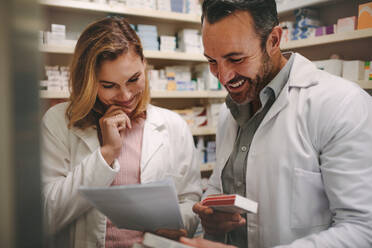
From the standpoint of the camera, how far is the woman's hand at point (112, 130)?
1.27m

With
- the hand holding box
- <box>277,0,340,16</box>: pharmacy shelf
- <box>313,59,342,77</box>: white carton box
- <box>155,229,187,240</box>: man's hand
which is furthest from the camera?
<box>277,0,340,16</box>: pharmacy shelf

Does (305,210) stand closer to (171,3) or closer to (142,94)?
(142,94)

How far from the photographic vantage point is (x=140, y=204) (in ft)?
2.85

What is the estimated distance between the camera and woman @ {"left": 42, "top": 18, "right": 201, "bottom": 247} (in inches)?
48.8

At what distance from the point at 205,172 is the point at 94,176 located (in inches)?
95.2

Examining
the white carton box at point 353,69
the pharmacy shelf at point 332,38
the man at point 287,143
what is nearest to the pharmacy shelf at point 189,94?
the pharmacy shelf at point 332,38

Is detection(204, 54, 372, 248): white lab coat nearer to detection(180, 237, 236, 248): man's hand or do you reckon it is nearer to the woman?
detection(180, 237, 236, 248): man's hand

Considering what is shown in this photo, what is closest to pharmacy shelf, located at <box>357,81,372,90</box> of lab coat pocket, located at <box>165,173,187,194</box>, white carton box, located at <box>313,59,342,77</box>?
white carton box, located at <box>313,59,342,77</box>

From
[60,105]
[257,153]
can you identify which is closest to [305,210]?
[257,153]

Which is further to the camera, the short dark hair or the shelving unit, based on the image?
the shelving unit

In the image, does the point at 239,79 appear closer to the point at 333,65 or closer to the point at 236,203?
the point at 236,203

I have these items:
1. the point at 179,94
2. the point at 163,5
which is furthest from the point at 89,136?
the point at 163,5

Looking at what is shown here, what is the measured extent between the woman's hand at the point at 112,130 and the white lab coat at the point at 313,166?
603mm

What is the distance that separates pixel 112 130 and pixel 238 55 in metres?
0.66
